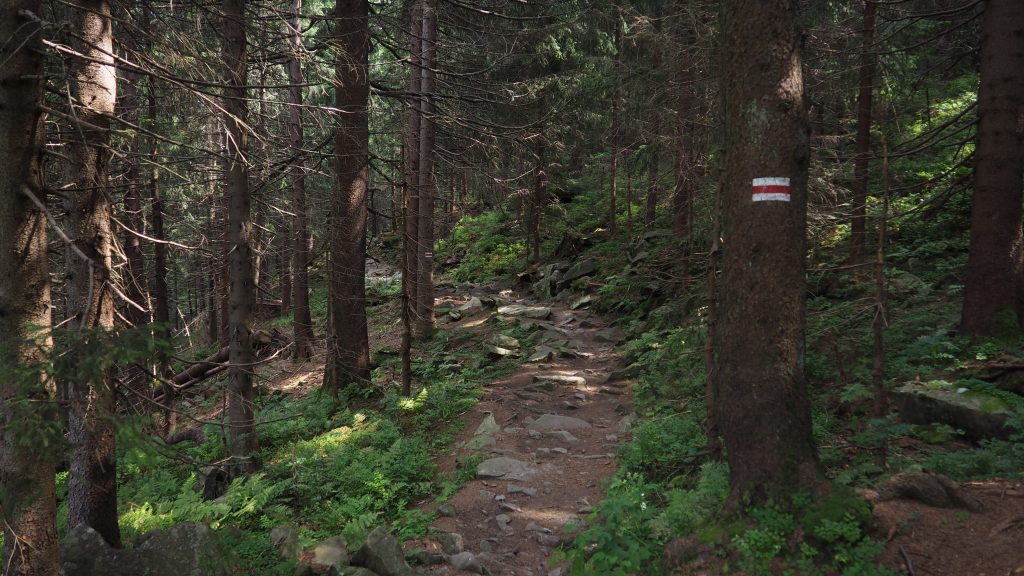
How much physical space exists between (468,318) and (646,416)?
33.5 feet

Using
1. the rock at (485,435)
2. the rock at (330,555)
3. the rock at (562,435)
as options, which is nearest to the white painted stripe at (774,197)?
the rock at (330,555)

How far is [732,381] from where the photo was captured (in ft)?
15.0

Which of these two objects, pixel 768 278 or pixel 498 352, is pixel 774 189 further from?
pixel 498 352

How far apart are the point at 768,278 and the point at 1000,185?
5370 mm

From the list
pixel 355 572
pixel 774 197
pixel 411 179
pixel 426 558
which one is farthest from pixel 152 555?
pixel 411 179

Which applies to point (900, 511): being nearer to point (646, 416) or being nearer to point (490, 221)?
point (646, 416)

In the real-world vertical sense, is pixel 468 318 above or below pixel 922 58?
below

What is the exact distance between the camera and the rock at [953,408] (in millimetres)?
5590

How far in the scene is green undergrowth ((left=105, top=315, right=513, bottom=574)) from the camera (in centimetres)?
650

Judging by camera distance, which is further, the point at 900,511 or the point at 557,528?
the point at 557,528

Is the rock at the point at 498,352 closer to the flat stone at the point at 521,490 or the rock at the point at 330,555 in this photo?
the flat stone at the point at 521,490

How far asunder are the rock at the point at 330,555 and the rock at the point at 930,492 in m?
4.91

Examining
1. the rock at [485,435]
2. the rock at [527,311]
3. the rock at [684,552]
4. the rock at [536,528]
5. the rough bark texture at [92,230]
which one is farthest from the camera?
the rock at [527,311]

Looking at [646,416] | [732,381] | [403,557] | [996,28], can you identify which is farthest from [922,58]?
[403,557]
